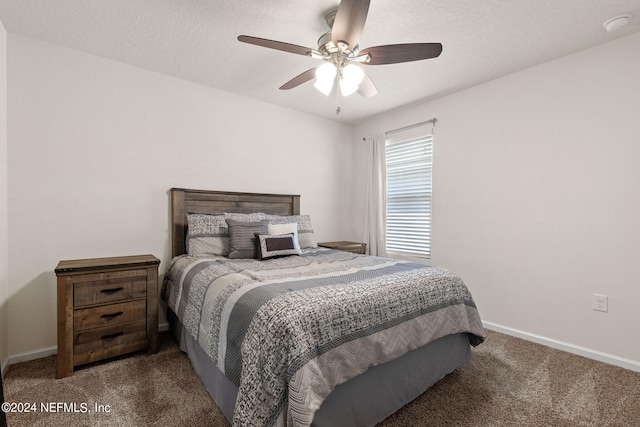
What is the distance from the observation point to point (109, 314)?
2.18 metres

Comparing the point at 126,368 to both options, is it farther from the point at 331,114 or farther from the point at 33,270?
the point at 331,114

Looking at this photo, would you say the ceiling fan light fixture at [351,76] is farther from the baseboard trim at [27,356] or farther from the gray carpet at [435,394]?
the baseboard trim at [27,356]

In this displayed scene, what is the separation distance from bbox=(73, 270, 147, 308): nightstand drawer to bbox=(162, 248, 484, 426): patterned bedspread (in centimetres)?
32

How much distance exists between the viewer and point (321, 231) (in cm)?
418

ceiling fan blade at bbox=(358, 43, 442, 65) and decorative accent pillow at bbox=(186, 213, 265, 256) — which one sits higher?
ceiling fan blade at bbox=(358, 43, 442, 65)

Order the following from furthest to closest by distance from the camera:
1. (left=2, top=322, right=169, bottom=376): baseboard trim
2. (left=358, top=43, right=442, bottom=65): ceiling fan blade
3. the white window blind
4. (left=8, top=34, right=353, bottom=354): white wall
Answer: the white window blind
(left=8, top=34, right=353, bottom=354): white wall
(left=2, top=322, right=169, bottom=376): baseboard trim
(left=358, top=43, right=442, bottom=65): ceiling fan blade

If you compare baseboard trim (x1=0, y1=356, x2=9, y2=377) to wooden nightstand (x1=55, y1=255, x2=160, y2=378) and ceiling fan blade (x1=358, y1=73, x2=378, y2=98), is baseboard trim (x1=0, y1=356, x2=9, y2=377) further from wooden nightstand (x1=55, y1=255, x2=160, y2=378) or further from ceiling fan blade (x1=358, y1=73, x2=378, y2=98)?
ceiling fan blade (x1=358, y1=73, x2=378, y2=98)

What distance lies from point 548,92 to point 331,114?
235 cm

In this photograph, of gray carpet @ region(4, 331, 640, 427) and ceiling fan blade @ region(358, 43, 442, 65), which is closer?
gray carpet @ region(4, 331, 640, 427)

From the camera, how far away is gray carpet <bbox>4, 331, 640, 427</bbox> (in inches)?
64.1

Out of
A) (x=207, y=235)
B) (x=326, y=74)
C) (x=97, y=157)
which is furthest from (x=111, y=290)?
(x=326, y=74)

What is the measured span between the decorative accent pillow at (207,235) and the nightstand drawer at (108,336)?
69 cm

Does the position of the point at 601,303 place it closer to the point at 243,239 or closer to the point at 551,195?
the point at 551,195

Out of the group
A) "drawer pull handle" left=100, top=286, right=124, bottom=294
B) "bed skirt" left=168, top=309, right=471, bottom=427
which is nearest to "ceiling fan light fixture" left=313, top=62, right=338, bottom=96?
"bed skirt" left=168, top=309, right=471, bottom=427
